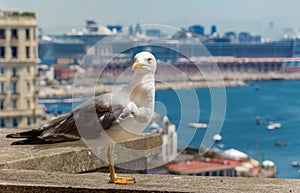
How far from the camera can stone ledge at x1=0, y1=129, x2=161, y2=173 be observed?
8.10ft

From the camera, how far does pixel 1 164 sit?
2.43 m

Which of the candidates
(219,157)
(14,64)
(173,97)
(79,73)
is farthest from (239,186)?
(219,157)

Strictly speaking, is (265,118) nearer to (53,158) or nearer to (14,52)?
(14,52)

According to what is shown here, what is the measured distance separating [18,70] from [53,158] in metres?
23.1

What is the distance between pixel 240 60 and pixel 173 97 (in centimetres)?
6515

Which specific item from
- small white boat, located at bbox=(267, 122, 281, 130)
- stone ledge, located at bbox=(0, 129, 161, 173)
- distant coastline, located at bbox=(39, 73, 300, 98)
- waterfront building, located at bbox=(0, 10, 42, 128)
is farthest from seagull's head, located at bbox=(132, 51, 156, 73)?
small white boat, located at bbox=(267, 122, 281, 130)

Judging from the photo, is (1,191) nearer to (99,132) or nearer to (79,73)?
(99,132)

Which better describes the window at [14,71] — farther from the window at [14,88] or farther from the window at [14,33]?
the window at [14,33]

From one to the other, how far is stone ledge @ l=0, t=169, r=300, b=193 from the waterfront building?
2181cm

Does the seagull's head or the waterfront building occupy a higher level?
the seagull's head

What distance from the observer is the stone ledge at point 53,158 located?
2.47m

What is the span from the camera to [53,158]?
8.55ft

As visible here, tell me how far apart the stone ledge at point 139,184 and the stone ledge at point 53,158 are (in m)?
0.14

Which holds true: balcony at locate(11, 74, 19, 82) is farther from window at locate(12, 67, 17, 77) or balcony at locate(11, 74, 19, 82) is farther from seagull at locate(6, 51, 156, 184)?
seagull at locate(6, 51, 156, 184)
